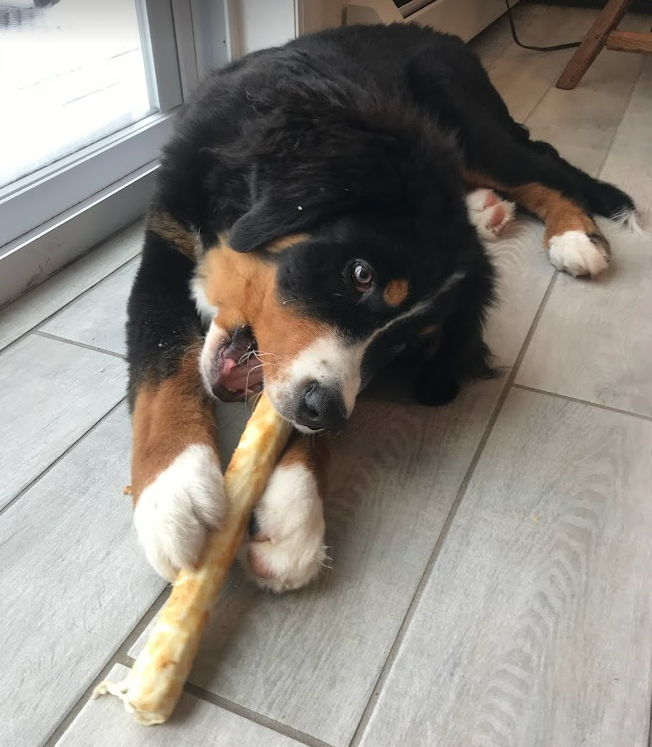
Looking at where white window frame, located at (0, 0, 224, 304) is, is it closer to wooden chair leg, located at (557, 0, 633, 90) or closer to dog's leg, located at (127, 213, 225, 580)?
dog's leg, located at (127, 213, 225, 580)

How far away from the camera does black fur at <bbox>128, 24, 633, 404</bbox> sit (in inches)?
53.1

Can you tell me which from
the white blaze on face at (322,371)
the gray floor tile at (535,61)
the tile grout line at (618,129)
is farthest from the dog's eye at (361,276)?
the gray floor tile at (535,61)

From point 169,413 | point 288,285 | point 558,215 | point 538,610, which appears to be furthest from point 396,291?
point 558,215

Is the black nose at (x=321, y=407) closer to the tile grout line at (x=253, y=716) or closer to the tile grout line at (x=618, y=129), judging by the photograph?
the tile grout line at (x=253, y=716)

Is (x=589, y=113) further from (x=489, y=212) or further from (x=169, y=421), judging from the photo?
(x=169, y=421)

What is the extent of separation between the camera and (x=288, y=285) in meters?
1.36

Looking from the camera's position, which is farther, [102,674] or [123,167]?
[123,167]

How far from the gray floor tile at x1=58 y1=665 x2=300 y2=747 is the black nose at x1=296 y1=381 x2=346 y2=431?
1.62ft

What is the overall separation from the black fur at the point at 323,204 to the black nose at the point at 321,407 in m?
0.14

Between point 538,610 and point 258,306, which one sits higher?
point 258,306

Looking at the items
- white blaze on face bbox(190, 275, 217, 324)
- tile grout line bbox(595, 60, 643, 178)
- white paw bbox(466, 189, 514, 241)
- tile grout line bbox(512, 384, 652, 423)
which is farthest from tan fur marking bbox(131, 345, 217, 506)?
tile grout line bbox(595, 60, 643, 178)


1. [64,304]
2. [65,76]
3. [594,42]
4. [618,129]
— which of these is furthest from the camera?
[594,42]

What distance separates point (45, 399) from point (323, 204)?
2.67 ft

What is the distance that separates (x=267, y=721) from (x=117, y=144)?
2.01m
